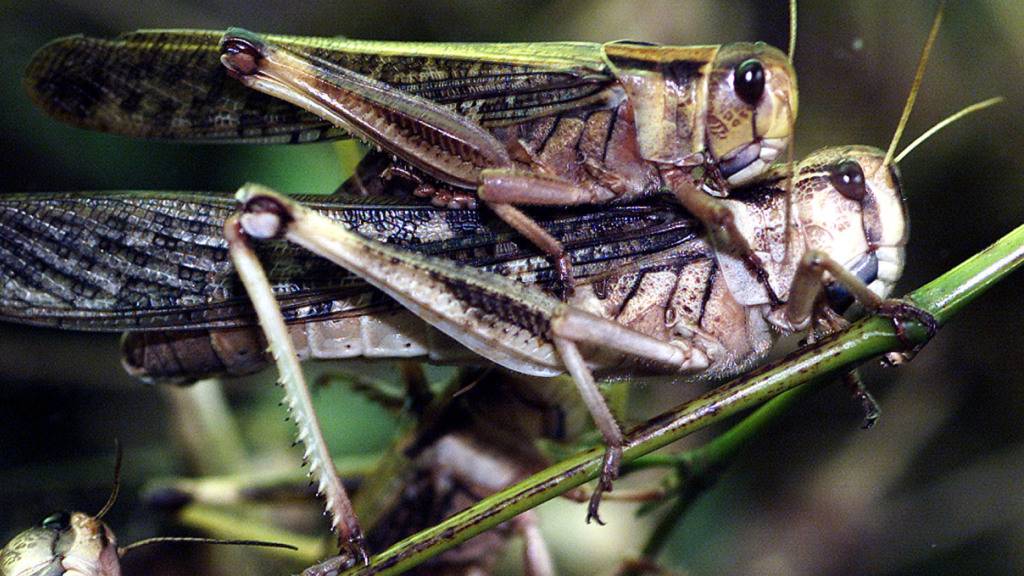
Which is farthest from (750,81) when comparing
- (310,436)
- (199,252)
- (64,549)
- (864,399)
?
A: (64,549)

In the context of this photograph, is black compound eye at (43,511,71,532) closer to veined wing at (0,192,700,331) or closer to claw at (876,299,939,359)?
veined wing at (0,192,700,331)

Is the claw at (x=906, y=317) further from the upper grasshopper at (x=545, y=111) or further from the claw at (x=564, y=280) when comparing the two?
the claw at (x=564, y=280)

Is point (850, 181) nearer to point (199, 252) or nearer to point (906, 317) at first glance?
point (906, 317)

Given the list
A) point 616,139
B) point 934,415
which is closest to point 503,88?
point 616,139

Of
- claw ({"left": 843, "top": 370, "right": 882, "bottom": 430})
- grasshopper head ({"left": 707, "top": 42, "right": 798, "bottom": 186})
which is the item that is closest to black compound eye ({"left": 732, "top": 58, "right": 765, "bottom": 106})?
grasshopper head ({"left": 707, "top": 42, "right": 798, "bottom": 186})

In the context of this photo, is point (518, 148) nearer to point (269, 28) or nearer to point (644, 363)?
point (644, 363)

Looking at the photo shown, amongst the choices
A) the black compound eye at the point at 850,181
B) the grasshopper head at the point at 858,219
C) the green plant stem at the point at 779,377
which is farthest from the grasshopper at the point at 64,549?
the black compound eye at the point at 850,181
